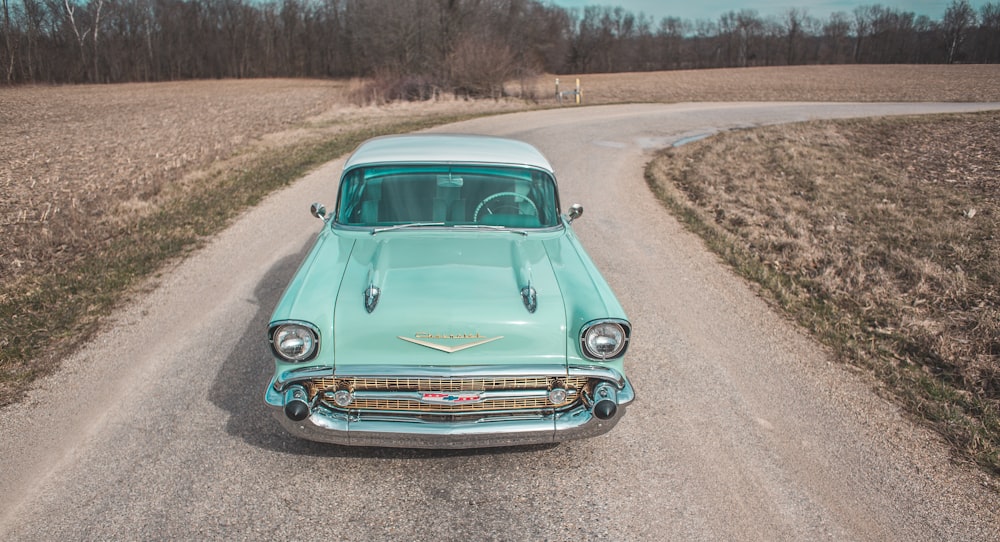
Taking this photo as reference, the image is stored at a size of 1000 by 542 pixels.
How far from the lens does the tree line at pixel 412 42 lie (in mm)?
33500

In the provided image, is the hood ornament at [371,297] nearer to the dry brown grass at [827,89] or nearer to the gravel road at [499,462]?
the gravel road at [499,462]

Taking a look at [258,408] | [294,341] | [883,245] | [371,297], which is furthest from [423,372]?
[883,245]

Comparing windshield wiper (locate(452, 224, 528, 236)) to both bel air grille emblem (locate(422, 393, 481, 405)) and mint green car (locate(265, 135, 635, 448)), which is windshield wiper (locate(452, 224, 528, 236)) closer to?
mint green car (locate(265, 135, 635, 448))

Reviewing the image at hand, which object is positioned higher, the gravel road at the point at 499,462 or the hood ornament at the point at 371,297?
the hood ornament at the point at 371,297

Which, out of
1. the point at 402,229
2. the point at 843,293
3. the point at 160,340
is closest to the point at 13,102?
the point at 160,340

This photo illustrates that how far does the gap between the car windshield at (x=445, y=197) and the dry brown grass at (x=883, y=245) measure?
298cm

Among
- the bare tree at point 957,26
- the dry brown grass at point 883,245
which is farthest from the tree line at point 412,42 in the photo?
the dry brown grass at point 883,245

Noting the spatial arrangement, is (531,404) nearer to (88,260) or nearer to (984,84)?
(88,260)

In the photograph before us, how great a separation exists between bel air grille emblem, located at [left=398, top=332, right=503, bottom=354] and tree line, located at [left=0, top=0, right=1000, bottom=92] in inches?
1020

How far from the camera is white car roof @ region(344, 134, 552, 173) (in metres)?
4.61

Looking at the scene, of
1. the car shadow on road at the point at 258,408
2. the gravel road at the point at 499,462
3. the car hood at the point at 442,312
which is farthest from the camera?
the car shadow on road at the point at 258,408

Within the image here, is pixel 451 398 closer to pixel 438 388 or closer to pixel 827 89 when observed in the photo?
pixel 438 388

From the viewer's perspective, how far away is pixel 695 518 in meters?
3.19

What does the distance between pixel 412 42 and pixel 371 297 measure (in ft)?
127
